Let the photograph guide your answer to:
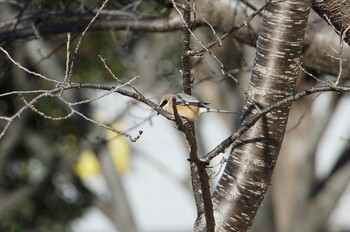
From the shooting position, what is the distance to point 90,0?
21.3ft

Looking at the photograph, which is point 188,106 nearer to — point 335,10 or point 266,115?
point 266,115

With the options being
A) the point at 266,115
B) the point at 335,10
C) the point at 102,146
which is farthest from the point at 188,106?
the point at 102,146

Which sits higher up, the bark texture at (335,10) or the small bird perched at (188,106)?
the bark texture at (335,10)

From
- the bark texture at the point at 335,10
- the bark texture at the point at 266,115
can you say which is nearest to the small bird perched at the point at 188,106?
the bark texture at the point at 266,115

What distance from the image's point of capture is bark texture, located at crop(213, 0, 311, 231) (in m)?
3.22

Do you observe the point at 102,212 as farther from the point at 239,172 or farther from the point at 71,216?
the point at 239,172

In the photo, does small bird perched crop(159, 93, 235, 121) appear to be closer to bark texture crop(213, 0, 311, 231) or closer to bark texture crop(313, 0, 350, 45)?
bark texture crop(213, 0, 311, 231)

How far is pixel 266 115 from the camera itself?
3.26 m

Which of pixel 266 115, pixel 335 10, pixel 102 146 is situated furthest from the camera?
pixel 102 146

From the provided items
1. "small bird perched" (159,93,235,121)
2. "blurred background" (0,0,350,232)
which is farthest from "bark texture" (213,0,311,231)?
"blurred background" (0,0,350,232)

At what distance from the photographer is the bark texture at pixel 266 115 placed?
3225 mm

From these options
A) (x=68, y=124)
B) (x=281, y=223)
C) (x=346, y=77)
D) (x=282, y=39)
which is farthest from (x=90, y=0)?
(x=281, y=223)

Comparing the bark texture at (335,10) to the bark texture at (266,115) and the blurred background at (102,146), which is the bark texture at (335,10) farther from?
the blurred background at (102,146)

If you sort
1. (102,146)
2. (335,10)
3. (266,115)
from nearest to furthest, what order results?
(266,115) → (335,10) → (102,146)
